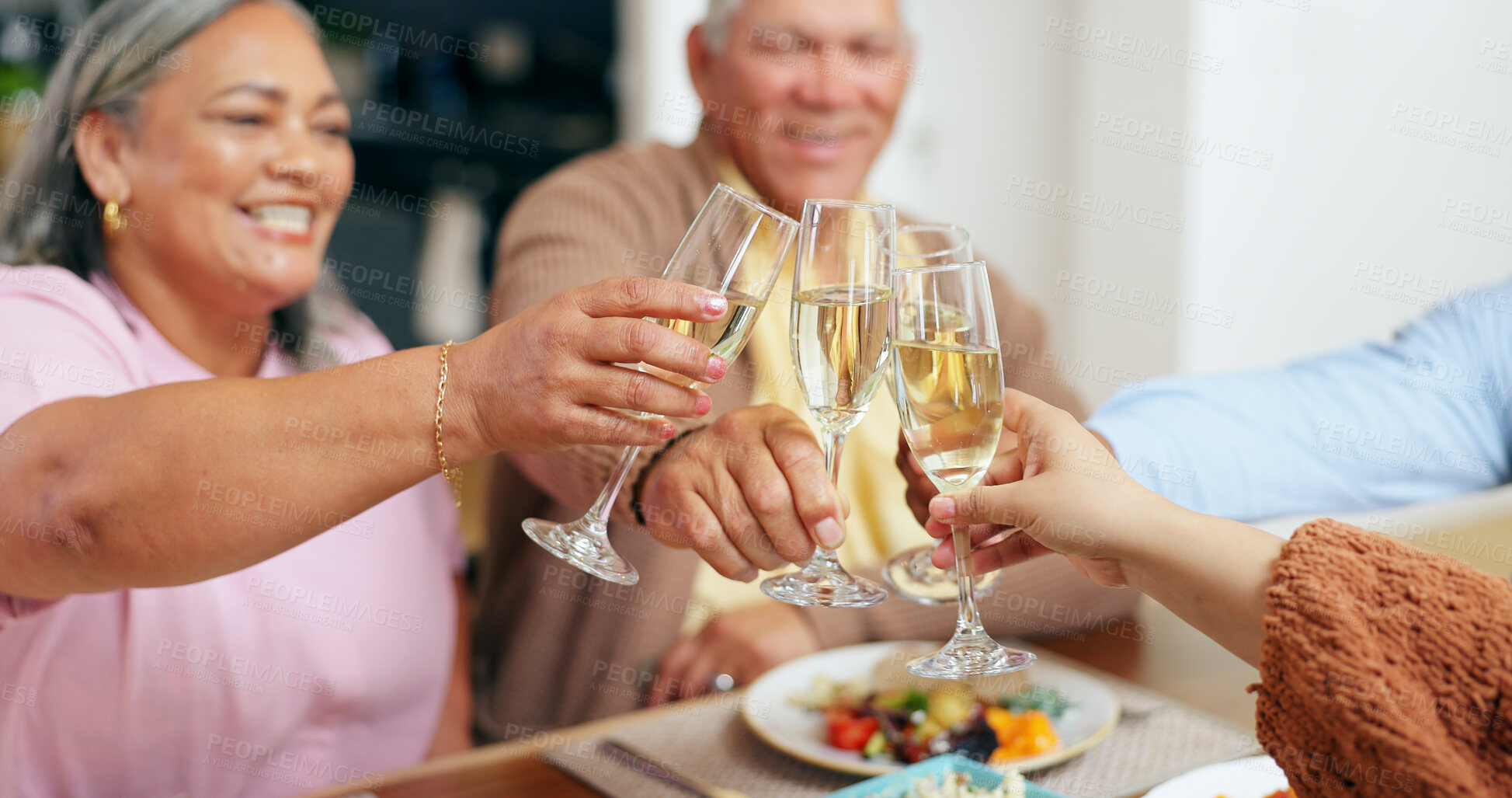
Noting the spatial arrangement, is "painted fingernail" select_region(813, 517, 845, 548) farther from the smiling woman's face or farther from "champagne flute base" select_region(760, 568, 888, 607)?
the smiling woman's face

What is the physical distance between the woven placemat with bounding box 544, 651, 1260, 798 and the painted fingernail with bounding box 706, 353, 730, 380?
0.36 metres

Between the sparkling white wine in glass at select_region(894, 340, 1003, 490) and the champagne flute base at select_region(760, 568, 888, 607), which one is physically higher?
the sparkling white wine in glass at select_region(894, 340, 1003, 490)

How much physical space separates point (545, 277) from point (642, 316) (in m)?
0.76

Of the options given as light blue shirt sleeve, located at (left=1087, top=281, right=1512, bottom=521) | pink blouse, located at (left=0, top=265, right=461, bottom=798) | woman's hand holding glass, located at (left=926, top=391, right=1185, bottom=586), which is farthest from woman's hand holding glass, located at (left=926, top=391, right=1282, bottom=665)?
pink blouse, located at (left=0, top=265, right=461, bottom=798)

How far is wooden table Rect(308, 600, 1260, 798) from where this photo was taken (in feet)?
3.15

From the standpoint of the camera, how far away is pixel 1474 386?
1.47 m

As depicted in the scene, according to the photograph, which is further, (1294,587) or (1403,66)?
(1403,66)

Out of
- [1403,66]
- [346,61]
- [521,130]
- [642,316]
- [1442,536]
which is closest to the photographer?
[642,316]

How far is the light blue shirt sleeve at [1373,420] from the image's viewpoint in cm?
139

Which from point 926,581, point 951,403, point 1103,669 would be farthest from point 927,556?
point 1103,669

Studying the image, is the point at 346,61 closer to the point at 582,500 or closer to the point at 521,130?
the point at 521,130

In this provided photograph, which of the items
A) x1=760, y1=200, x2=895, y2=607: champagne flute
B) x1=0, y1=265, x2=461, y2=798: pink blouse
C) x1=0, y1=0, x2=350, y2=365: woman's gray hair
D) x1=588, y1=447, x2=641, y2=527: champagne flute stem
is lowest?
x1=0, y1=265, x2=461, y2=798: pink blouse

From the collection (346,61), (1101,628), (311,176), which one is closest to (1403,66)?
(1101,628)

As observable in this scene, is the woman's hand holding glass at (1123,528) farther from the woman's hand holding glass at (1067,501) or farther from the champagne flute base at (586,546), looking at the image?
the champagne flute base at (586,546)
